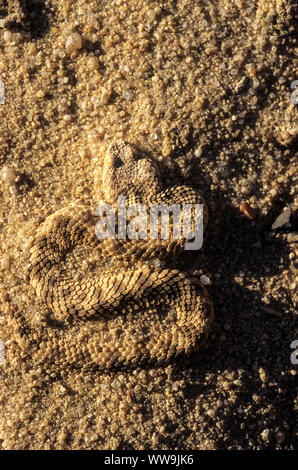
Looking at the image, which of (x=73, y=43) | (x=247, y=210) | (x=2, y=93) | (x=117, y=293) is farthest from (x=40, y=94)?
(x=247, y=210)

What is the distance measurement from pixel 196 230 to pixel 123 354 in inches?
29.3

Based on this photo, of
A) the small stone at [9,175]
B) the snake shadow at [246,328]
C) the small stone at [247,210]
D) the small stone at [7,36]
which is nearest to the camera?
the snake shadow at [246,328]

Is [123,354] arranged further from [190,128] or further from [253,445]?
[190,128]

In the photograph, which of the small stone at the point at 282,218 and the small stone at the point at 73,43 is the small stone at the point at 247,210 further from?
the small stone at the point at 73,43

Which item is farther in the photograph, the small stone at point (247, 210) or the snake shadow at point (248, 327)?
the small stone at point (247, 210)

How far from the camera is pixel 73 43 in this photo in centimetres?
319

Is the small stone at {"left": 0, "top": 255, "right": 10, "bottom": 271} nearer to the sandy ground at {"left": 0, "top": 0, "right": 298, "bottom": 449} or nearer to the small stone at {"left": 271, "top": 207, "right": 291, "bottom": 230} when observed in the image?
the sandy ground at {"left": 0, "top": 0, "right": 298, "bottom": 449}

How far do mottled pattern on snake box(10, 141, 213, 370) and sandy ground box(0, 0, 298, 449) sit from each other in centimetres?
9

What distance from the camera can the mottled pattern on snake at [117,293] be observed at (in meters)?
2.92

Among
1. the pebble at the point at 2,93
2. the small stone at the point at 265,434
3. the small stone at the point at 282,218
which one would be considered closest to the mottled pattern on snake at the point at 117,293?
the small stone at the point at 282,218

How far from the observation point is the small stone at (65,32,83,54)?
3189mm

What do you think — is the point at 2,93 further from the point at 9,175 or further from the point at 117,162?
the point at 117,162

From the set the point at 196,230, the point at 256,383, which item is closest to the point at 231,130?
the point at 196,230

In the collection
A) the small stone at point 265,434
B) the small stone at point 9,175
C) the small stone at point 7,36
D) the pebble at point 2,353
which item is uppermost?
the small stone at point 7,36
